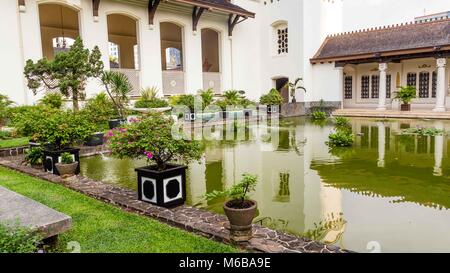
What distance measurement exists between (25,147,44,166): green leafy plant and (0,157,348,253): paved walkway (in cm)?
111

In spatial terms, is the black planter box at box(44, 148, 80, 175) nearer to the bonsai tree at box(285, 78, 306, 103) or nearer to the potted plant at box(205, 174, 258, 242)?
the potted plant at box(205, 174, 258, 242)

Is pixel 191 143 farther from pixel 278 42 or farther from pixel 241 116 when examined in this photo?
pixel 278 42

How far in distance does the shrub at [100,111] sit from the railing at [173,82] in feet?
13.9

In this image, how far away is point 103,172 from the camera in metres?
7.46

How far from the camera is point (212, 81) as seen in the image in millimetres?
19891

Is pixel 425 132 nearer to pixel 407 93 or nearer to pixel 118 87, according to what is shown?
pixel 407 93

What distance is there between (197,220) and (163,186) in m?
0.75

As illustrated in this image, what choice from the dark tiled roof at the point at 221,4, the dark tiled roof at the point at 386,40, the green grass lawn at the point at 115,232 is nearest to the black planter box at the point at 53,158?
the green grass lawn at the point at 115,232

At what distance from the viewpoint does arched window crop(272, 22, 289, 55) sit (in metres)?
22.5

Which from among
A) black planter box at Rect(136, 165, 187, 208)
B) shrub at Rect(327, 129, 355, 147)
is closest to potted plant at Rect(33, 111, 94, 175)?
black planter box at Rect(136, 165, 187, 208)

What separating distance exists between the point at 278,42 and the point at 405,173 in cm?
1722

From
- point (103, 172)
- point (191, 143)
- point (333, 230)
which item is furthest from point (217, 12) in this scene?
point (333, 230)

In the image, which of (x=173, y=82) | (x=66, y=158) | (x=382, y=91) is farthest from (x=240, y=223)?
(x=382, y=91)

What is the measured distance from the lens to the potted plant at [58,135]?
673 centimetres
